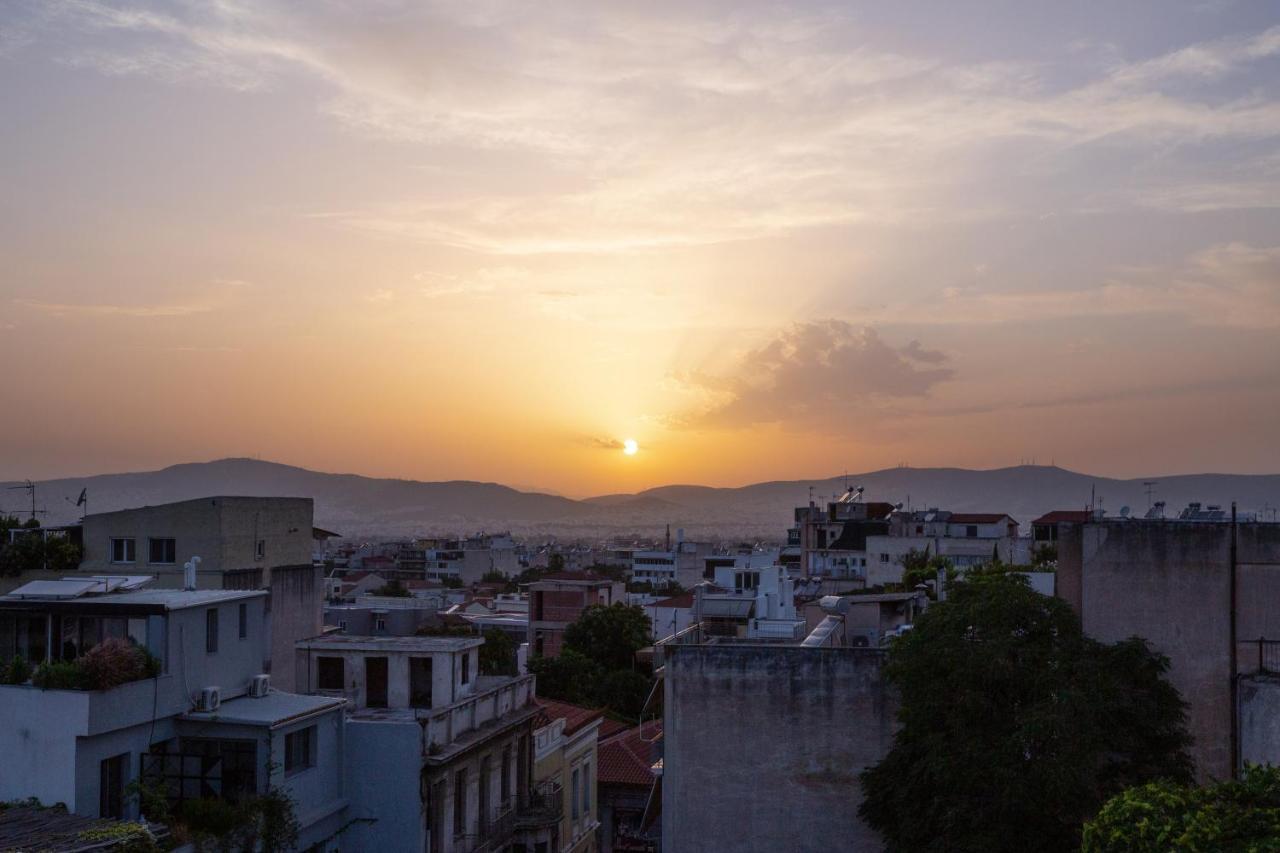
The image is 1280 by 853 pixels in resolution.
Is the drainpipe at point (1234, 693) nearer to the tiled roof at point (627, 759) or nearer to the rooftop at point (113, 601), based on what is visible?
the rooftop at point (113, 601)

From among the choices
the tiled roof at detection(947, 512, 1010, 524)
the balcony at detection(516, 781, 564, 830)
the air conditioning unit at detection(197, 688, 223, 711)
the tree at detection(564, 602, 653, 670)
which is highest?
the tiled roof at detection(947, 512, 1010, 524)

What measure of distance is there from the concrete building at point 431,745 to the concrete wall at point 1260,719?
16.8m

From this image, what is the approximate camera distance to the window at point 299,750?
24.8 meters

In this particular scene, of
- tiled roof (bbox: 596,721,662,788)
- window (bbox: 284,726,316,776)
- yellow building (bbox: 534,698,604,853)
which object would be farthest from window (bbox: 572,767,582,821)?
window (bbox: 284,726,316,776)

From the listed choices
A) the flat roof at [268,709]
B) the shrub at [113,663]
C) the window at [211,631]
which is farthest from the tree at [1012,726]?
the shrub at [113,663]

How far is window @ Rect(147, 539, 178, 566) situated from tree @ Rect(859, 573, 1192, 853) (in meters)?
24.2

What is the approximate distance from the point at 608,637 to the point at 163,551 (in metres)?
27.9

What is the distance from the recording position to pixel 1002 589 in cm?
2292

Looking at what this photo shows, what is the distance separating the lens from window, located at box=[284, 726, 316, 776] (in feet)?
81.2

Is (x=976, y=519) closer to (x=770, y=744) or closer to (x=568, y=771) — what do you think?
(x=568, y=771)

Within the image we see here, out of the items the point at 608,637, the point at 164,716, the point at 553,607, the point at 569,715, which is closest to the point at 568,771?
the point at 569,715

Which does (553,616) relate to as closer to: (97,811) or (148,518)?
(148,518)

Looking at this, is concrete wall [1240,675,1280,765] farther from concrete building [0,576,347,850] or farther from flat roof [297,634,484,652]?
concrete building [0,576,347,850]

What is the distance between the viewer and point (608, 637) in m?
62.1
